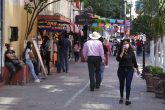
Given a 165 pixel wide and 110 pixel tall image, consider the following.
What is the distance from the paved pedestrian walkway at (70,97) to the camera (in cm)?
1150

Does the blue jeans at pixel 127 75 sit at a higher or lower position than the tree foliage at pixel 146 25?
lower

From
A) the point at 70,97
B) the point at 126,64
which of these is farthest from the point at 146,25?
the point at 126,64

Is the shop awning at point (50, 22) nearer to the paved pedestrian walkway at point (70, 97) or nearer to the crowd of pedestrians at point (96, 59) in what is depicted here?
the crowd of pedestrians at point (96, 59)

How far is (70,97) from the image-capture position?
13.2 m

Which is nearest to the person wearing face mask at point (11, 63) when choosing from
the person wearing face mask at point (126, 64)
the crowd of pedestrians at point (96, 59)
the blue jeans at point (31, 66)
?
the crowd of pedestrians at point (96, 59)

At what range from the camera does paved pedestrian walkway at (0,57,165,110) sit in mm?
11500

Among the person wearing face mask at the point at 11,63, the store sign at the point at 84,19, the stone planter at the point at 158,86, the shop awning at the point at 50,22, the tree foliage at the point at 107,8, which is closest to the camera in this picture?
the stone planter at the point at 158,86

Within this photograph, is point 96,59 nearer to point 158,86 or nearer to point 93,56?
point 93,56

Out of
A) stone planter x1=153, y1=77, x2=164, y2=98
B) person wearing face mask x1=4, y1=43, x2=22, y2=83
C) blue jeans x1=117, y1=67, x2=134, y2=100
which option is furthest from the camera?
person wearing face mask x1=4, y1=43, x2=22, y2=83

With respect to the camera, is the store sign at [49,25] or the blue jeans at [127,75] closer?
the blue jeans at [127,75]

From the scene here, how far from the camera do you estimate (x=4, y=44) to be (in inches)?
640

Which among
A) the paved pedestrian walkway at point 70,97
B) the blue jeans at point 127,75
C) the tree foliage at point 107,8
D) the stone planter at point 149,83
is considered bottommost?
the paved pedestrian walkway at point 70,97

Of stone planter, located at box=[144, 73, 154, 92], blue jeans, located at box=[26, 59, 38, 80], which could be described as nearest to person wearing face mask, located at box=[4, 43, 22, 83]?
blue jeans, located at box=[26, 59, 38, 80]

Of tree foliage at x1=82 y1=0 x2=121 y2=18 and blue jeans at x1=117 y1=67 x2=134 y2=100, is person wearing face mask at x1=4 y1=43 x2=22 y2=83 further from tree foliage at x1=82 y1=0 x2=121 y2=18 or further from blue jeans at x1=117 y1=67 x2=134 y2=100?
tree foliage at x1=82 y1=0 x2=121 y2=18
